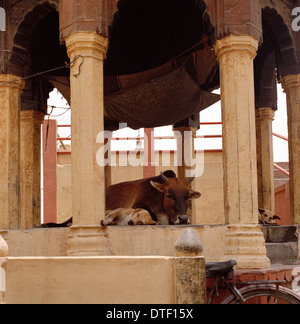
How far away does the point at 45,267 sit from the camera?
5.68m

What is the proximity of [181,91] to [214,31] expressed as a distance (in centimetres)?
311

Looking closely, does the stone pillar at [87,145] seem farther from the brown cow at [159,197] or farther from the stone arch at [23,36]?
the brown cow at [159,197]

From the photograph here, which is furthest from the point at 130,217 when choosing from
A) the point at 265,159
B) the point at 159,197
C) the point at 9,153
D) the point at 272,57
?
the point at 272,57

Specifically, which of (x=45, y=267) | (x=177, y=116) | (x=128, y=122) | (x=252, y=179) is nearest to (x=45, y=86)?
(x=128, y=122)

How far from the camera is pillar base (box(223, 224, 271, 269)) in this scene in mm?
7090

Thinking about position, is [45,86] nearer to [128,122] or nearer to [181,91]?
[128,122]

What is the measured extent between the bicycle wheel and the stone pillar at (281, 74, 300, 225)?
2.65 metres

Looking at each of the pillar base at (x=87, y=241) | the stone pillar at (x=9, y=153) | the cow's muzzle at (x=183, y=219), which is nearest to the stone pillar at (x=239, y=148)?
the pillar base at (x=87, y=241)

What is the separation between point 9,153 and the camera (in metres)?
8.58

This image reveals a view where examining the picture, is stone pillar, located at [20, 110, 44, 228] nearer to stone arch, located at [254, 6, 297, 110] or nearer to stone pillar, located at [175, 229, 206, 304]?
stone arch, located at [254, 6, 297, 110]

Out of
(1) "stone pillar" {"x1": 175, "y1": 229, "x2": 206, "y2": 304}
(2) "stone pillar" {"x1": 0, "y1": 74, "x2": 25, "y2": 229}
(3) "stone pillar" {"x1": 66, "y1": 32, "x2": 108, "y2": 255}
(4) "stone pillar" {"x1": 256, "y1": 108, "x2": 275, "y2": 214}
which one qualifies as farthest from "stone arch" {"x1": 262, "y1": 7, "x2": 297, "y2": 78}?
(1) "stone pillar" {"x1": 175, "y1": 229, "x2": 206, "y2": 304}

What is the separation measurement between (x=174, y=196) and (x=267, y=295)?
3413 millimetres

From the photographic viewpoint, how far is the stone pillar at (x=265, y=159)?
37.5 feet

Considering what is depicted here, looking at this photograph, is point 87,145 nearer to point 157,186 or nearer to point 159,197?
point 157,186
